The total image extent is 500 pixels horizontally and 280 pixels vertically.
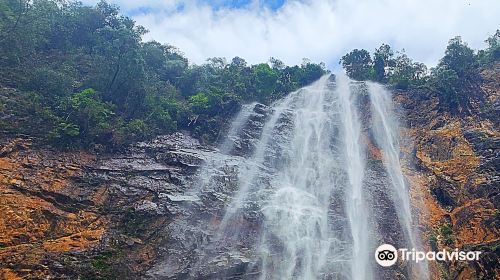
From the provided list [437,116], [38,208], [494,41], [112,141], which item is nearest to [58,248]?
[38,208]

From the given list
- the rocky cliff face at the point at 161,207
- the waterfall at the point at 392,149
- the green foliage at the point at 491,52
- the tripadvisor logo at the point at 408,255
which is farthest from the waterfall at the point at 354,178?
the green foliage at the point at 491,52

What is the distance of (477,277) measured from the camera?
14.1m

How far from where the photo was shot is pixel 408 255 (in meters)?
15.7

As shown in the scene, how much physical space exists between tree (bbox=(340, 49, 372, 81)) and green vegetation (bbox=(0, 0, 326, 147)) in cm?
548

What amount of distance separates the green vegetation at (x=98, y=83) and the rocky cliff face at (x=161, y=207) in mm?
1362

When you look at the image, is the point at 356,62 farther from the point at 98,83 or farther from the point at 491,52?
the point at 98,83

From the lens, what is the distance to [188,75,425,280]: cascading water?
1548 cm

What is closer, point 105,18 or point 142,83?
point 142,83

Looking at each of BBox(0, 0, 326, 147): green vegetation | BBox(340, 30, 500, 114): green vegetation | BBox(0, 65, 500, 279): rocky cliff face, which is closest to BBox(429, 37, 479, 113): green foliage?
BBox(340, 30, 500, 114): green vegetation

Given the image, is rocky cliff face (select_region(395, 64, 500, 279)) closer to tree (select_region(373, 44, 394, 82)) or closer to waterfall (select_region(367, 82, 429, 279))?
waterfall (select_region(367, 82, 429, 279))

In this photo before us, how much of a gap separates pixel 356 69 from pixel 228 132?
1623cm

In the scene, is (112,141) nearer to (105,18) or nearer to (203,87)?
(203,87)

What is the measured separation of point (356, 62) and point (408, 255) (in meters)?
22.8

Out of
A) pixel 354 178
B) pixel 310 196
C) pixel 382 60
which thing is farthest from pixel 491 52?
pixel 310 196
